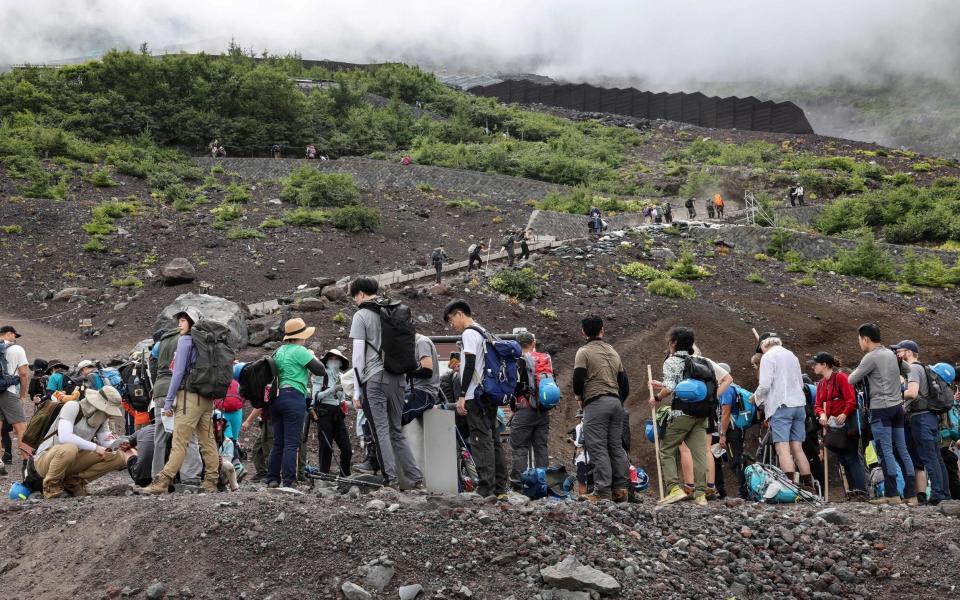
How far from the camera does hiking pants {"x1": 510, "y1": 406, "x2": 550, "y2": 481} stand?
829 centimetres

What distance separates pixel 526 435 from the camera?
8328 mm

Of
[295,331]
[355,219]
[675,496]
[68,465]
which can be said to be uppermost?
[355,219]

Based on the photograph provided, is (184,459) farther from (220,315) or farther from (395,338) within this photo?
(220,315)

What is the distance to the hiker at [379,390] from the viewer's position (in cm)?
725

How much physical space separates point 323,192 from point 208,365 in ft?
84.4

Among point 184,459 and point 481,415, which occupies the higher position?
point 481,415

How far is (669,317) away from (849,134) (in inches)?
2419

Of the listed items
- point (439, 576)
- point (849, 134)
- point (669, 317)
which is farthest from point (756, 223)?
point (849, 134)

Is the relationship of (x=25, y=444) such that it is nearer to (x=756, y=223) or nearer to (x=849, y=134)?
(x=756, y=223)

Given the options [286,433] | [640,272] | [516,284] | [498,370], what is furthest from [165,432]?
[640,272]

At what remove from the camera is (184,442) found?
741 centimetres

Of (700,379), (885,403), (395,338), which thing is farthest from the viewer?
(885,403)

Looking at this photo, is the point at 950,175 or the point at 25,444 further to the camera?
the point at 950,175

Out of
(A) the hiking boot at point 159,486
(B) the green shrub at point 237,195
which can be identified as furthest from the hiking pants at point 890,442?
(B) the green shrub at point 237,195
